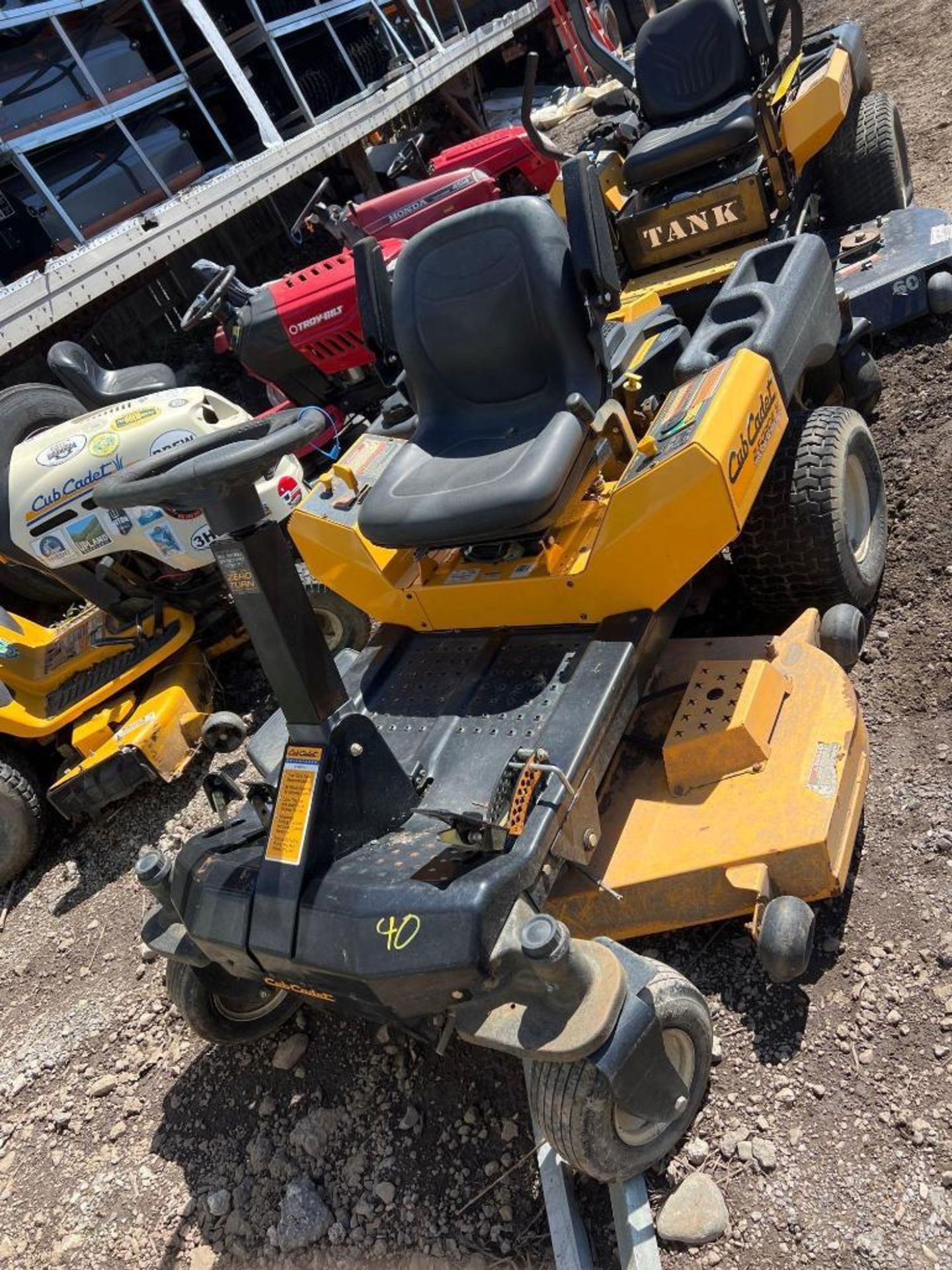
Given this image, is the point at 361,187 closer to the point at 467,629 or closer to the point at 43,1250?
the point at 467,629

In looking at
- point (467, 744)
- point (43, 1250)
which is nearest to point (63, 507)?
point (467, 744)

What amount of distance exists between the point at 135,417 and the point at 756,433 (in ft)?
7.67

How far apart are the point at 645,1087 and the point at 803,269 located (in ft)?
7.10

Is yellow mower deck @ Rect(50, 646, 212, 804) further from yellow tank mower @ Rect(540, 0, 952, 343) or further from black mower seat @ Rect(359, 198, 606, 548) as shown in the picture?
yellow tank mower @ Rect(540, 0, 952, 343)

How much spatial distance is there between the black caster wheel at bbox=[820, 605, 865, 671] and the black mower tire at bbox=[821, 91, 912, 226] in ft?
9.10

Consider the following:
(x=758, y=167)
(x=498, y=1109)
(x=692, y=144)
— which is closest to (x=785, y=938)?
(x=498, y=1109)

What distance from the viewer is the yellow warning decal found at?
6.42 feet

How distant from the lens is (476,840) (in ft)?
6.15

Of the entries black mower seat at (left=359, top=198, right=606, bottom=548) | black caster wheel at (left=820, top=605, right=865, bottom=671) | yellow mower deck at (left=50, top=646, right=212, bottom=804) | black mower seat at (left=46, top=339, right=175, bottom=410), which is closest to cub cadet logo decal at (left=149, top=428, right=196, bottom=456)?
black mower seat at (left=46, top=339, right=175, bottom=410)

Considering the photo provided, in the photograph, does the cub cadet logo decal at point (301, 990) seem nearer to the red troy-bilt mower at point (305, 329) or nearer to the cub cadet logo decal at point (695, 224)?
the red troy-bilt mower at point (305, 329)

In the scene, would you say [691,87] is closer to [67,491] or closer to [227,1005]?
[67,491]

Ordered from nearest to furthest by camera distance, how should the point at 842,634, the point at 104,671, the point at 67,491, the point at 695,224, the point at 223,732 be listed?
the point at 842,634 → the point at 223,732 → the point at 67,491 → the point at 104,671 → the point at 695,224

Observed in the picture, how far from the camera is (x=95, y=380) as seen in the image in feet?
13.9

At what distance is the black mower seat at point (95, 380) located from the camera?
164 inches
